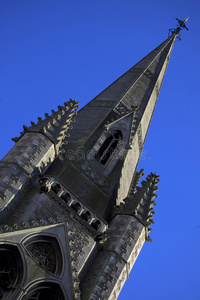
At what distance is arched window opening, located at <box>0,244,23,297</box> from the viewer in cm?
1469

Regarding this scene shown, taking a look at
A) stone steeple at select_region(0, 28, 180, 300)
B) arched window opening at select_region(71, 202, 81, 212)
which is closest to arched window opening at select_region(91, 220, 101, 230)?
stone steeple at select_region(0, 28, 180, 300)

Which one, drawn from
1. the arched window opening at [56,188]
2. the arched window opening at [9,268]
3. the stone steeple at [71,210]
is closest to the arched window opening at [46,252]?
the stone steeple at [71,210]

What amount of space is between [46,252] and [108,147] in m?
8.73

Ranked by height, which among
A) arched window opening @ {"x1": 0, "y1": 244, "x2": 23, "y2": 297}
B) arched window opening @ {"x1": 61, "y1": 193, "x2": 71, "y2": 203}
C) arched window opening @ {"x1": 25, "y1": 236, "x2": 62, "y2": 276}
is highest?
arched window opening @ {"x1": 61, "y1": 193, "x2": 71, "y2": 203}

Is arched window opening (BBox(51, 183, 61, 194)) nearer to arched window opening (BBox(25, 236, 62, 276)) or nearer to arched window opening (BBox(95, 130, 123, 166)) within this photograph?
arched window opening (BBox(25, 236, 62, 276))

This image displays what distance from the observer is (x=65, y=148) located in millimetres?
22234

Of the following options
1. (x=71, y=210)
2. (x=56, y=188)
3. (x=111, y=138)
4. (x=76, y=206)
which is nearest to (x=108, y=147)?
(x=111, y=138)

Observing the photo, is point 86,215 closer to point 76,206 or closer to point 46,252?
point 76,206

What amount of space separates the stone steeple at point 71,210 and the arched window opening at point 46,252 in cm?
4

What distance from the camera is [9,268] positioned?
14992 millimetres

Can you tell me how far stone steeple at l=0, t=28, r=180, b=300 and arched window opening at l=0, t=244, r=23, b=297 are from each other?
0.03m

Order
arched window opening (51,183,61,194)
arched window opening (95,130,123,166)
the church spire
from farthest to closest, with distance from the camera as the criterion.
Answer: arched window opening (95,130,123,166), the church spire, arched window opening (51,183,61,194)

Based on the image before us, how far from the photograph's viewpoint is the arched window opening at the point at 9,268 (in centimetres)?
1469

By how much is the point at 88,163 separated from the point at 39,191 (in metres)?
4.67
